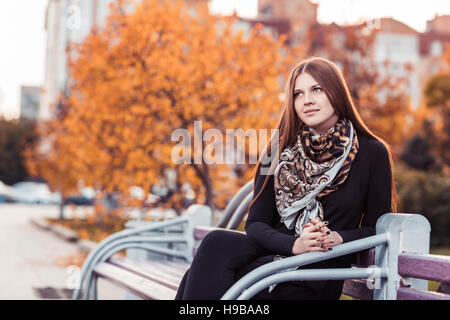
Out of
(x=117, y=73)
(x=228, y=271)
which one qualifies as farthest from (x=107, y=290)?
(x=228, y=271)

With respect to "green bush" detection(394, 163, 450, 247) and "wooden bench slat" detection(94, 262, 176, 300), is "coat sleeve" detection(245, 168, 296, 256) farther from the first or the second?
"green bush" detection(394, 163, 450, 247)

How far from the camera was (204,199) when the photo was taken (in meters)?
9.25

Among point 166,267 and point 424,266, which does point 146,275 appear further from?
point 424,266

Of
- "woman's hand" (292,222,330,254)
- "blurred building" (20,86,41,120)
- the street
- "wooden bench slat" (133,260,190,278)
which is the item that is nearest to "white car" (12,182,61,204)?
the street

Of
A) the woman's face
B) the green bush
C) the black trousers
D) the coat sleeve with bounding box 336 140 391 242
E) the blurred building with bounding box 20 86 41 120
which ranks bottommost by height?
the blurred building with bounding box 20 86 41 120

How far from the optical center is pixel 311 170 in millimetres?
2818

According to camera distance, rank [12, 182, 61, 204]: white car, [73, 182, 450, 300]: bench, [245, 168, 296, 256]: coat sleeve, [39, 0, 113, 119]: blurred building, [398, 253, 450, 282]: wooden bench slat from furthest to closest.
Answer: [39, 0, 113, 119]: blurred building < [12, 182, 61, 204]: white car < [245, 168, 296, 256]: coat sleeve < [73, 182, 450, 300]: bench < [398, 253, 450, 282]: wooden bench slat

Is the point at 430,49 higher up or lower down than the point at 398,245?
higher up

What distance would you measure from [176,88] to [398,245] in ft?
21.4

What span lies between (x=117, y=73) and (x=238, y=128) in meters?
1.99

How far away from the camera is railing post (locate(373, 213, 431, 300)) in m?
2.59

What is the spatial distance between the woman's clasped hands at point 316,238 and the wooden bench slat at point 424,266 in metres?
0.26

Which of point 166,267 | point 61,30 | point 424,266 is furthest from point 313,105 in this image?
point 61,30

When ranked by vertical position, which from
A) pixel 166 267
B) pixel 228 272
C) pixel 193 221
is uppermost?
pixel 228 272
